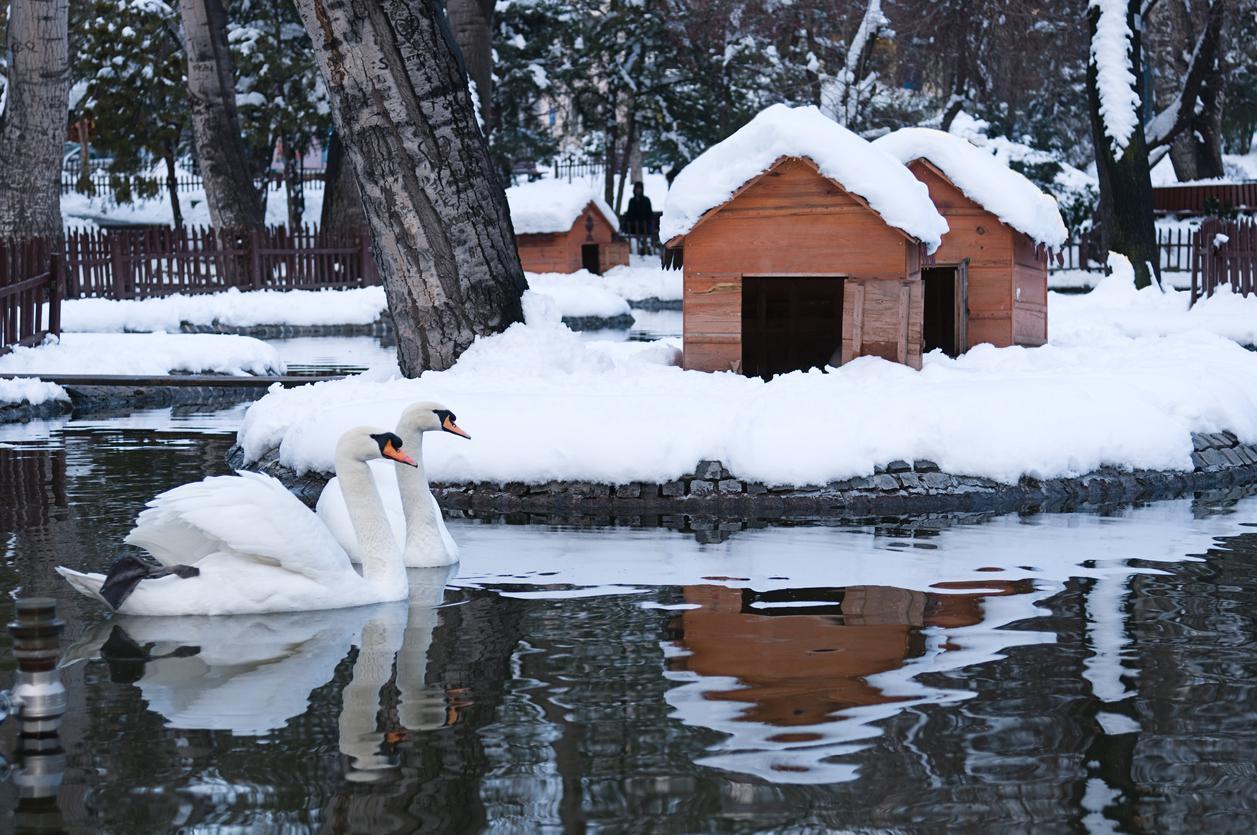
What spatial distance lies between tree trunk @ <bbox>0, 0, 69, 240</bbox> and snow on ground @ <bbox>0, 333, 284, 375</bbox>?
16.1 feet

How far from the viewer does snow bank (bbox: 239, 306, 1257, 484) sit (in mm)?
11062

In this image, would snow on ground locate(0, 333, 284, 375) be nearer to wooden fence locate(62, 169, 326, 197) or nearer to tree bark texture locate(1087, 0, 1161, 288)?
tree bark texture locate(1087, 0, 1161, 288)

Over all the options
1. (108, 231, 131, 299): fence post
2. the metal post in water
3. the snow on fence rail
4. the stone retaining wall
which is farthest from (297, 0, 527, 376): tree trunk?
(108, 231, 131, 299): fence post

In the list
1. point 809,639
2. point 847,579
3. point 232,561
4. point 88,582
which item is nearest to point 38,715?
point 88,582

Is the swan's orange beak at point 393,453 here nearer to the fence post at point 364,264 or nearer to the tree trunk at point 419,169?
the tree trunk at point 419,169

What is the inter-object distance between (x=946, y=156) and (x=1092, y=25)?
13176mm

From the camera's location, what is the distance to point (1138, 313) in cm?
2397

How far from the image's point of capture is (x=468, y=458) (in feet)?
36.7

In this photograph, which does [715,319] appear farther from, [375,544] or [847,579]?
[375,544]

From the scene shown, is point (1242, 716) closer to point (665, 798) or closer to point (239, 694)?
point (665, 798)

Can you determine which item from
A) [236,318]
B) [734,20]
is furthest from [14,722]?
[734,20]

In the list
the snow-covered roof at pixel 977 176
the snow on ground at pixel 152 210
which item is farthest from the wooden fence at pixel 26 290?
the snow on ground at pixel 152 210

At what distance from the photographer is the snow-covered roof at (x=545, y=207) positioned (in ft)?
115

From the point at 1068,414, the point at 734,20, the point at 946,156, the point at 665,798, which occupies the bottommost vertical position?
the point at 665,798
